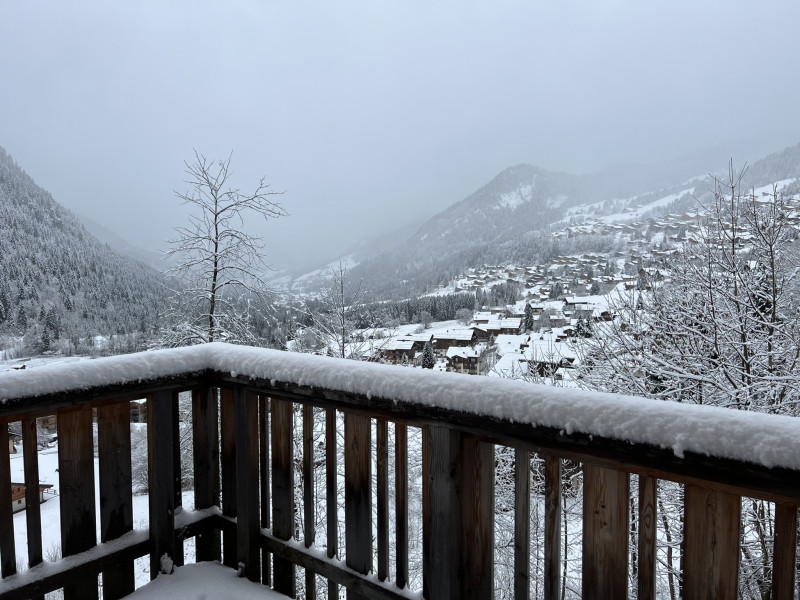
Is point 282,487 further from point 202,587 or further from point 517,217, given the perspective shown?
point 517,217

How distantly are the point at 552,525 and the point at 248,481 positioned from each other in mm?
1412

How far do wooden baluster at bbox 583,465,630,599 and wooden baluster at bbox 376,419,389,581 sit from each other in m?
0.71

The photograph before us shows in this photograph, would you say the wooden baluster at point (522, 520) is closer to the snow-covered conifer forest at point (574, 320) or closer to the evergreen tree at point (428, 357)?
the snow-covered conifer forest at point (574, 320)

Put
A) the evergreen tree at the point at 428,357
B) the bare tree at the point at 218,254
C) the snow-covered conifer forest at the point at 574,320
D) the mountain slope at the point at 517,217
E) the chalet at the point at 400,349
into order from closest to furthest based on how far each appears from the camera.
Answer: the snow-covered conifer forest at the point at 574,320, the bare tree at the point at 218,254, the chalet at the point at 400,349, the evergreen tree at the point at 428,357, the mountain slope at the point at 517,217

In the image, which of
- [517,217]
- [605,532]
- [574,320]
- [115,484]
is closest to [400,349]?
[574,320]

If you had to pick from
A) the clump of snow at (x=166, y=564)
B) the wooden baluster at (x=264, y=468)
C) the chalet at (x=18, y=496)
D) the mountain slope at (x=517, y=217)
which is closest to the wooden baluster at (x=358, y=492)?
the wooden baluster at (x=264, y=468)

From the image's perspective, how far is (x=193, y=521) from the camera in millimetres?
2387

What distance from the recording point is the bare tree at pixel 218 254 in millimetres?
11438

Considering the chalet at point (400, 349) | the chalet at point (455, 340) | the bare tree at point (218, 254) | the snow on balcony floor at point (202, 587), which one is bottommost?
the chalet at point (455, 340)

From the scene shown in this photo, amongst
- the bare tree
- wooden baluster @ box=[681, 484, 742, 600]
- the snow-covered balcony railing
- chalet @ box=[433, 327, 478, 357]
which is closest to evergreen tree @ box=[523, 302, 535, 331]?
chalet @ box=[433, 327, 478, 357]

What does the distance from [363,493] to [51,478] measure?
122 centimetres

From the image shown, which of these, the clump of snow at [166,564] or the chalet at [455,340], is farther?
the chalet at [455,340]

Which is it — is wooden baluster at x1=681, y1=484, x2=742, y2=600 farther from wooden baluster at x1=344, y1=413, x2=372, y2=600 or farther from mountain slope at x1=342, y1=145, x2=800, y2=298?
mountain slope at x1=342, y1=145, x2=800, y2=298

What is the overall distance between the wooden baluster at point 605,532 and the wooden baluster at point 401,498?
599 millimetres
